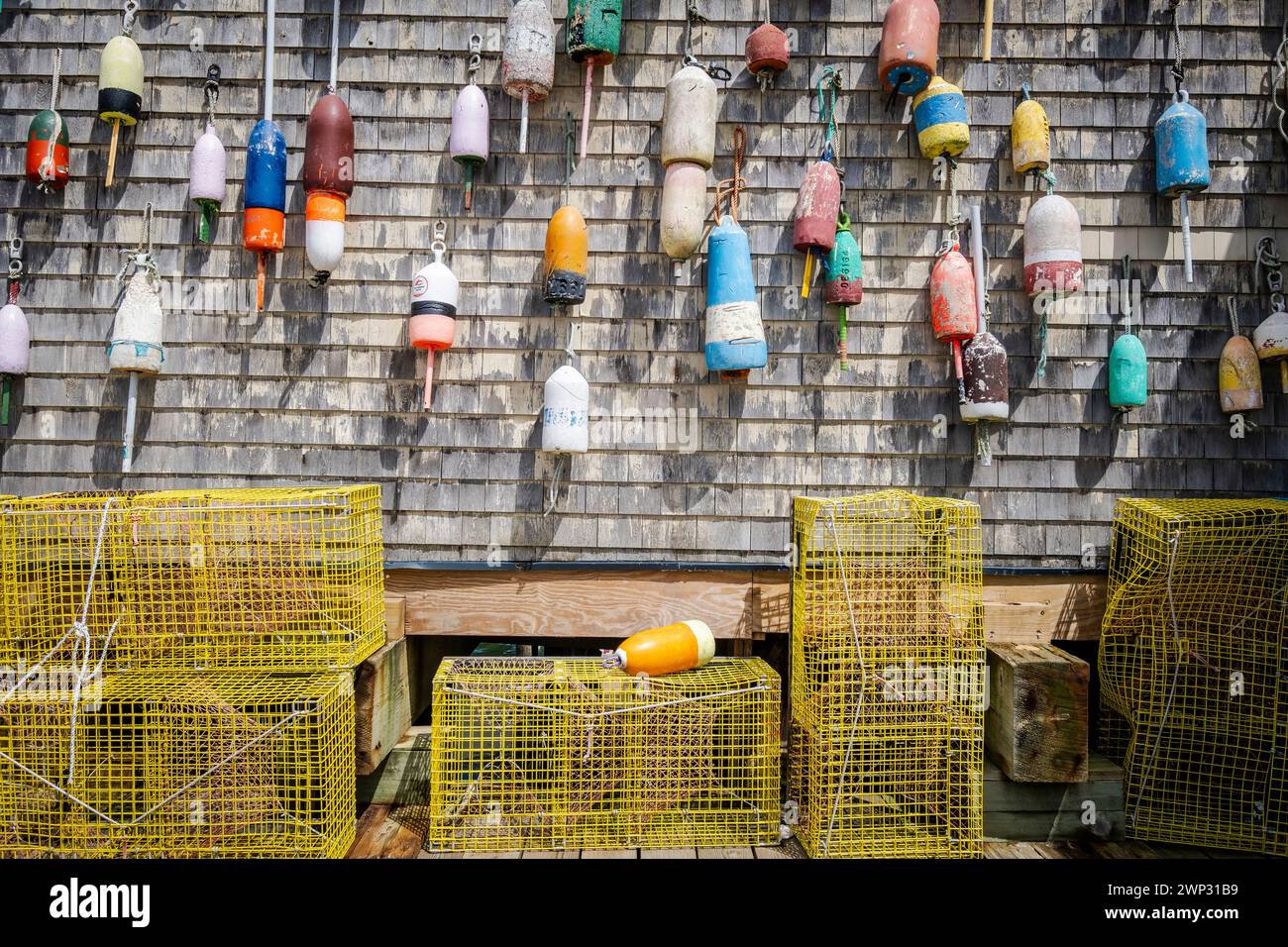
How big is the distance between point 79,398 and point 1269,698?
5.26m

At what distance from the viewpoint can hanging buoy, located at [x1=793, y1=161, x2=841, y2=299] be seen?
3.41 meters

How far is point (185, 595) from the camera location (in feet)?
9.48

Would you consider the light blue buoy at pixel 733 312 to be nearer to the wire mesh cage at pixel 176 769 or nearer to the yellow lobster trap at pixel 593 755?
the yellow lobster trap at pixel 593 755

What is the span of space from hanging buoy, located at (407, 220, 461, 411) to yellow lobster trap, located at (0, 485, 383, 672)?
78cm

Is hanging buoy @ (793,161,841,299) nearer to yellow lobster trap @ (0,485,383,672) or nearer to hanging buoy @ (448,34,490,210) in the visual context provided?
hanging buoy @ (448,34,490,210)

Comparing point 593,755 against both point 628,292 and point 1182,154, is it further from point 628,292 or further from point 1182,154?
point 1182,154

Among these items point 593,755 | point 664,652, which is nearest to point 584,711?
point 593,755

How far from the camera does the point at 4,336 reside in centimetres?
352

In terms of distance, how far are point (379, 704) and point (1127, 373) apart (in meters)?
3.52

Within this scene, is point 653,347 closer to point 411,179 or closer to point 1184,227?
point 411,179

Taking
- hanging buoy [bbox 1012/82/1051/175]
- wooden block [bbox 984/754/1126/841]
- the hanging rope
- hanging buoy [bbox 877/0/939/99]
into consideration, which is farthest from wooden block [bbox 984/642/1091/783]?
hanging buoy [bbox 877/0/939/99]

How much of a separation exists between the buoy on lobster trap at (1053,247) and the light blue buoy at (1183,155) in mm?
477

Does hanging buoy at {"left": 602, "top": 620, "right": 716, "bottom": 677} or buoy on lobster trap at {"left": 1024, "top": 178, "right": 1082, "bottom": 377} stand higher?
buoy on lobster trap at {"left": 1024, "top": 178, "right": 1082, "bottom": 377}

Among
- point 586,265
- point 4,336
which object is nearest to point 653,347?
point 586,265
